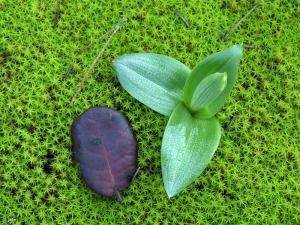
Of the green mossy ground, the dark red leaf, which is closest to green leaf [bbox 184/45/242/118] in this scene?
the green mossy ground

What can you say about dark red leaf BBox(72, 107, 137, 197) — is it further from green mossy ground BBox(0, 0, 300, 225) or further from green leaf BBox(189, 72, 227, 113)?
green leaf BBox(189, 72, 227, 113)

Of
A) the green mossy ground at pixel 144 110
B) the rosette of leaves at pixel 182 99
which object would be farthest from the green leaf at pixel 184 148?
the green mossy ground at pixel 144 110

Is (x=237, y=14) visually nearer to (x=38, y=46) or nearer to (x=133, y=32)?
(x=133, y=32)

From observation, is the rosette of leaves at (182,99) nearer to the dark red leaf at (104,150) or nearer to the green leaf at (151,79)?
the green leaf at (151,79)

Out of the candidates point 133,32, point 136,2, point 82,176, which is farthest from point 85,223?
point 136,2

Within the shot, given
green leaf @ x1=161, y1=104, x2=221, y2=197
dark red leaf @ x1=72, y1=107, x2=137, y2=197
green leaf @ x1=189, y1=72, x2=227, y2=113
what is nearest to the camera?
green leaf @ x1=189, y1=72, x2=227, y2=113
